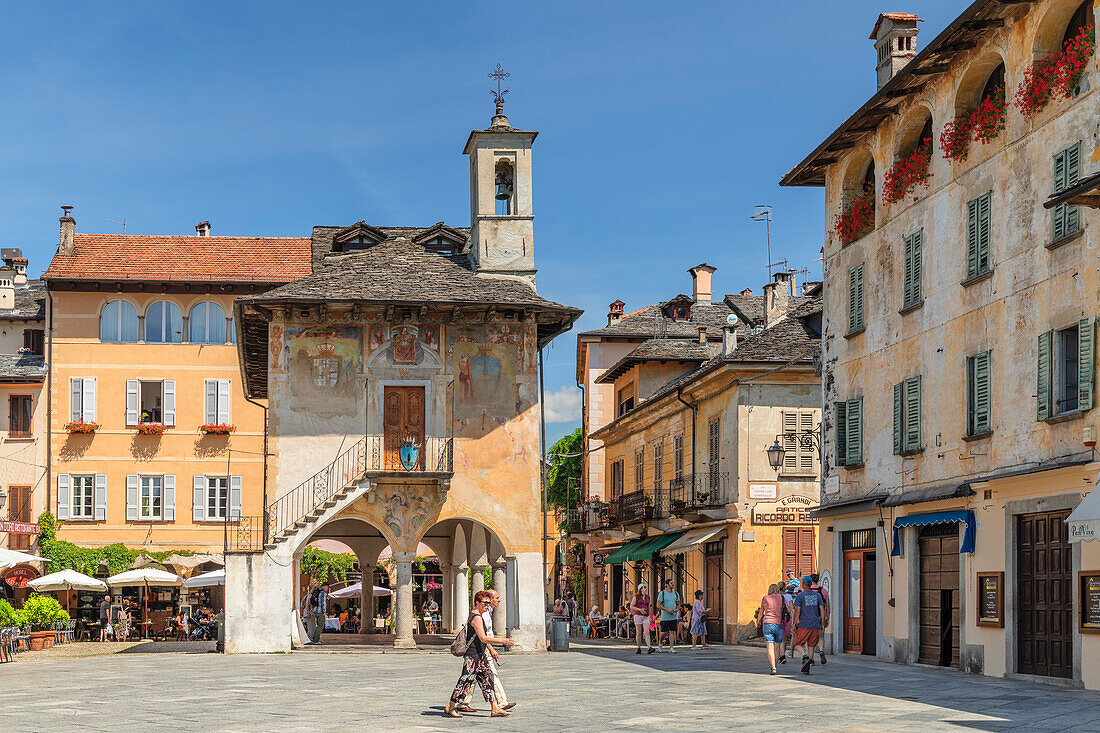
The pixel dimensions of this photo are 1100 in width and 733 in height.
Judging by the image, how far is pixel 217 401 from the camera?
50.0m

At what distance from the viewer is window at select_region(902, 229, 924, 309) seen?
25.4m

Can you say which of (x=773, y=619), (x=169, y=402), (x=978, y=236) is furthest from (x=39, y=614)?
(x=978, y=236)

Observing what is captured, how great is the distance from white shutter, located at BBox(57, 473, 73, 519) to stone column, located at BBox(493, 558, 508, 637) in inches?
828

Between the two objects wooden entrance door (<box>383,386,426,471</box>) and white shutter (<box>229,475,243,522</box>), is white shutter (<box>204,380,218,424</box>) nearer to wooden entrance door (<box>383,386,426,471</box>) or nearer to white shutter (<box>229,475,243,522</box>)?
white shutter (<box>229,475,243,522</box>)

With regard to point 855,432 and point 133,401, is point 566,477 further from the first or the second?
point 855,432

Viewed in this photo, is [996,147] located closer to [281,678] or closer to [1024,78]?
[1024,78]

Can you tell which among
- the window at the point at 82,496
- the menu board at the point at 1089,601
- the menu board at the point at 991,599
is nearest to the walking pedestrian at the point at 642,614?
the menu board at the point at 991,599

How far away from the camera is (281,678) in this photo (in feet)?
72.4

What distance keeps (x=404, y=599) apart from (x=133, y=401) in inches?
818

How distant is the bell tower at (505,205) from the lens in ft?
110

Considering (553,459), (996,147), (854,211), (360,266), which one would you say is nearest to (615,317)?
(553,459)

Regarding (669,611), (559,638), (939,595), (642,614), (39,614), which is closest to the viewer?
(939,595)

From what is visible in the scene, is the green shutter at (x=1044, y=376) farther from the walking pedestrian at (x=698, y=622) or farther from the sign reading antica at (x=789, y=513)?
the walking pedestrian at (x=698, y=622)

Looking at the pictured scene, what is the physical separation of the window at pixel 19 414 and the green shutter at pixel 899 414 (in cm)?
3325
